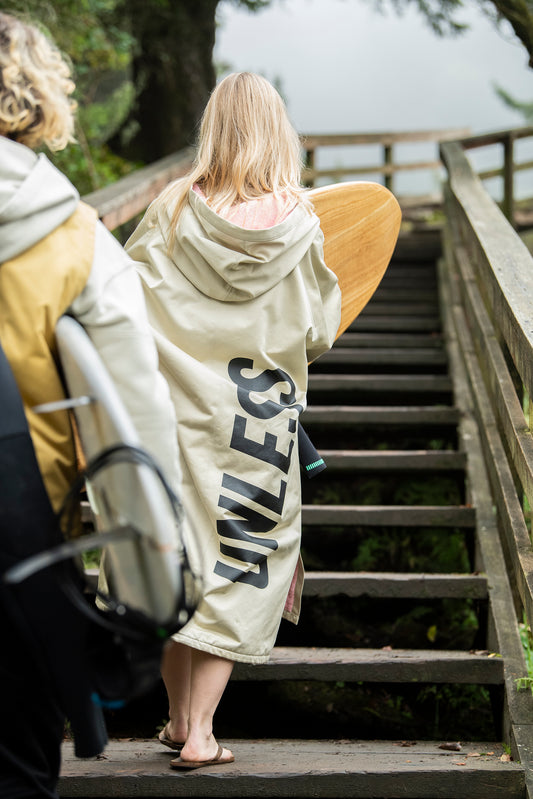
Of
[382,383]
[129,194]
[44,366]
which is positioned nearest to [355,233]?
[44,366]

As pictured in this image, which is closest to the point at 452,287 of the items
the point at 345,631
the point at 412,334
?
the point at 412,334

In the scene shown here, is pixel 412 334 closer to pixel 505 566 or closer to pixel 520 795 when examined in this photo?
pixel 505 566

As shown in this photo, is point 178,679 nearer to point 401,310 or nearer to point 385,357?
point 385,357

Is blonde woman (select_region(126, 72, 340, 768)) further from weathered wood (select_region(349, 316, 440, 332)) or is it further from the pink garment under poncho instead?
weathered wood (select_region(349, 316, 440, 332))

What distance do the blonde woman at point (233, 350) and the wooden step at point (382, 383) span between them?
261cm

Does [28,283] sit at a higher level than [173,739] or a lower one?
higher

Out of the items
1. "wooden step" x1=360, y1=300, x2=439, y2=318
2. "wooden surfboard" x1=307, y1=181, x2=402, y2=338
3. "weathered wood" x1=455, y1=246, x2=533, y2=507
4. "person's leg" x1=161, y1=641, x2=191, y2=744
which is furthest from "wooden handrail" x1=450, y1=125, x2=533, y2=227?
"person's leg" x1=161, y1=641, x2=191, y2=744

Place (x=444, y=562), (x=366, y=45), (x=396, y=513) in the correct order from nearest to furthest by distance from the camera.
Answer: (x=396, y=513) → (x=444, y=562) → (x=366, y=45)

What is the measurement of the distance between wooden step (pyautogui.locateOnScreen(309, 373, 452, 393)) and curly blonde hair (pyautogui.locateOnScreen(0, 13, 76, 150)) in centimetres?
333

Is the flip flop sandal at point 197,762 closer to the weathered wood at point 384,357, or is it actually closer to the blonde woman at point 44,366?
the blonde woman at point 44,366

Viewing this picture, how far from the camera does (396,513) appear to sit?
136 inches

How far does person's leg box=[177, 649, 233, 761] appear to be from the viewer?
78.5 inches

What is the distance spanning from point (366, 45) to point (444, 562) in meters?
98.3

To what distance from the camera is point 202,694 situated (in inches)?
78.5
